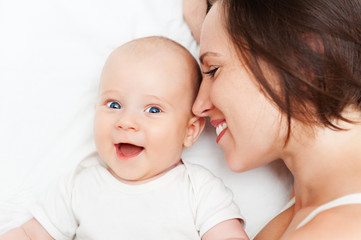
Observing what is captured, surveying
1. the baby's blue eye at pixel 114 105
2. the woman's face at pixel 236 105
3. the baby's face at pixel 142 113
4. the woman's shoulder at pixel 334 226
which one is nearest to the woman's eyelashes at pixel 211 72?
the woman's face at pixel 236 105

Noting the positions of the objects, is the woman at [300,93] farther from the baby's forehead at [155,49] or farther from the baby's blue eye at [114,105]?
the baby's blue eye at [114,105]

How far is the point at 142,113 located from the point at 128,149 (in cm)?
12

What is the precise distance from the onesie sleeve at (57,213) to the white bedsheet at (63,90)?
0.07m

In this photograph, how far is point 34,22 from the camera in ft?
5.21

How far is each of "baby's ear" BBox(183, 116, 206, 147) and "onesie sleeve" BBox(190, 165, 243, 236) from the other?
0.10 meters

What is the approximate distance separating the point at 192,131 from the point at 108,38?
48 cm

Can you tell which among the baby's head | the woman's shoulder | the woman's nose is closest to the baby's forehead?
the baby's head

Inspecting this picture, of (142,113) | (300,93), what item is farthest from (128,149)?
(300,93)

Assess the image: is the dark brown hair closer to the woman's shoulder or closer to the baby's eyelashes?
the woman's shoulder

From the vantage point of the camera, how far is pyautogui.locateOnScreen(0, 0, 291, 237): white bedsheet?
1509mm

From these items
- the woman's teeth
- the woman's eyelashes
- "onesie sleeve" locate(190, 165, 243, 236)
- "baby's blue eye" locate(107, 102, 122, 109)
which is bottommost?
"onesie sleeve" locate(190, 165, 243, 236)

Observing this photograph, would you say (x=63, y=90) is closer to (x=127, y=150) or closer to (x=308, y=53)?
(x=127, y=150)

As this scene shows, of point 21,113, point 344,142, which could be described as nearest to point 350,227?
point 344,142

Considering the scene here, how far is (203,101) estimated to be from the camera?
134 centimetres
